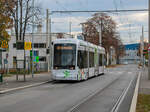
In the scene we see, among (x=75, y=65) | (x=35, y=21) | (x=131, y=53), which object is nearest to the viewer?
(x=75, y=65)

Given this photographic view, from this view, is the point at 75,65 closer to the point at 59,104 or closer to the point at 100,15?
the point at 59,104

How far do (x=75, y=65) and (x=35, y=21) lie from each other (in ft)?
20.2

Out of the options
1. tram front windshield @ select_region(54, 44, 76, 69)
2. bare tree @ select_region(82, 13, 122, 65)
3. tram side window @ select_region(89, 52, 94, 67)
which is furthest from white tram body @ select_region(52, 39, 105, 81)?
bare tree @ select_region(82, 13, 122, 65)

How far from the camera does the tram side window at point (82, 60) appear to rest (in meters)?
22.7

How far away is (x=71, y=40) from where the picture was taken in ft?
74.7

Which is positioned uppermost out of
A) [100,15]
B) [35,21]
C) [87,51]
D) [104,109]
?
[100,15]

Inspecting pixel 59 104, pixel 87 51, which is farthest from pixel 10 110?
pixel 87 51

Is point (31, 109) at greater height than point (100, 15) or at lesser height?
lesser

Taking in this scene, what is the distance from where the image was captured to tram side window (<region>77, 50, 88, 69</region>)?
22.7m

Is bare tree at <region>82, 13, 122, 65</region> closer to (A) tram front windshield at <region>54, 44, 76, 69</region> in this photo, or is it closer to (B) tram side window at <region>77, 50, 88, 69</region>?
(B) tram side window at <region>77, 50, 88, 69</region>

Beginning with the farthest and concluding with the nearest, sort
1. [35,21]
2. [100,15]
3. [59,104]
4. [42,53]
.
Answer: [100,15], [42,53], [35,21], [59,104]

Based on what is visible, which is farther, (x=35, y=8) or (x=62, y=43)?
(x=35, y=8)

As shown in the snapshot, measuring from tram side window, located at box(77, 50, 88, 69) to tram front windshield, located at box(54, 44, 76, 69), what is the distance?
64 cm

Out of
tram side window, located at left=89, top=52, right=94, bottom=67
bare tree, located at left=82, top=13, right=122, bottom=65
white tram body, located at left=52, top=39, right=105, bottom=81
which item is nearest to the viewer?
white tram body, located at left=52, top=39, right=105, bottom=81
